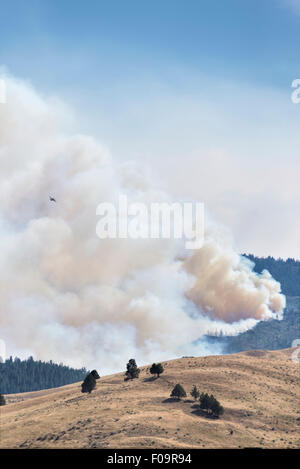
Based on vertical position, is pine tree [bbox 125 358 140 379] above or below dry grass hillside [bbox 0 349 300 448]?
above

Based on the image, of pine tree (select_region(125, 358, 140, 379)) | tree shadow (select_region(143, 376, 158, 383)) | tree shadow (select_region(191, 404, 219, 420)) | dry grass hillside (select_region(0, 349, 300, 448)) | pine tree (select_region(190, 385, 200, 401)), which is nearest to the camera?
dry grass hillside (select_region(0, 349, 300, 448))

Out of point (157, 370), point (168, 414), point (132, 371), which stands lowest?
point (168, 414)

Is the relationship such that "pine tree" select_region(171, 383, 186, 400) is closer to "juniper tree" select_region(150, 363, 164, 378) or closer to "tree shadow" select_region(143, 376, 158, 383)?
"tree shadow" select_region(143, 376, 158, 383)

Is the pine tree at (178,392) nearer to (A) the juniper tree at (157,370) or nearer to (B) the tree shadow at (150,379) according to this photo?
(B) the tree shadow at (150,379)

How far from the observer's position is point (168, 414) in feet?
336

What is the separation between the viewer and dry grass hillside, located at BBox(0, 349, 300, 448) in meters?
92.2

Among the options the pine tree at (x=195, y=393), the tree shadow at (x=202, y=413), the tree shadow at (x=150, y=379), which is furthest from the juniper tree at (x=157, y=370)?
the tree shadow at (x=202, y=413)

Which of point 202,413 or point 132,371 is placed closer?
point 202,413

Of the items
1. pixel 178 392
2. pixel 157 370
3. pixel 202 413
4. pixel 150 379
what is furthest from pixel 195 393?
pixel 150 379

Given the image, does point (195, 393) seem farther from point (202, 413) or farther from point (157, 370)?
point (157, 370)

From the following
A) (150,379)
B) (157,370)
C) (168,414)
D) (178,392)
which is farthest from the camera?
(150,379)

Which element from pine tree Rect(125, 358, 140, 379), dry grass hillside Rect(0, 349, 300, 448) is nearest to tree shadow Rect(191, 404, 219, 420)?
dry grass hillside Rect(0, 349, 300, 448)
